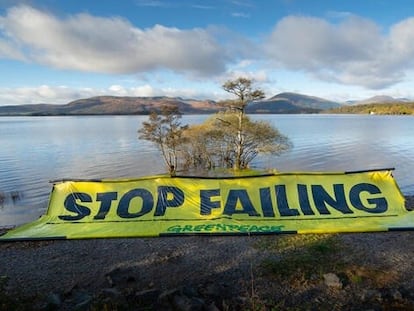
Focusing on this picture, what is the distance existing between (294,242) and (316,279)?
3265 mm

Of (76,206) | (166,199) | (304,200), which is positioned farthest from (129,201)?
(304,200)

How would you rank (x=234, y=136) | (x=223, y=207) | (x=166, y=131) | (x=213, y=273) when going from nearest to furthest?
(x=213, y=273), (x=223, y=207), (x=234, y=136), (x=166, y=131)

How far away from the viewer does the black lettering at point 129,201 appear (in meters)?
16.9

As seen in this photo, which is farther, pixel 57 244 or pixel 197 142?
pixel 197 142

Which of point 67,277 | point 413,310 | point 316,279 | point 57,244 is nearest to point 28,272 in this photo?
point 67,277

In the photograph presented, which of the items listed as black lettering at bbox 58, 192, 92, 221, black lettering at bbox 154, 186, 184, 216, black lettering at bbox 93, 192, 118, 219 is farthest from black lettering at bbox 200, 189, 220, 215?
black lettering at bbox 58, 192, 92, 221

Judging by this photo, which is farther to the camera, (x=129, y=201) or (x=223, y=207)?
(x=129, y=201)

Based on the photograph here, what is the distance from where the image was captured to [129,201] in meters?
17.4

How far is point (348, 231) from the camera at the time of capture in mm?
15188

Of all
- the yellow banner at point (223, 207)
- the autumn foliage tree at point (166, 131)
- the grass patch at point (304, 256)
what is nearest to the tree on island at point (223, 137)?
the autumn foliage tree at point (166, 131)

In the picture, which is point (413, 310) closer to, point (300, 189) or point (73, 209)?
point (300, 189)

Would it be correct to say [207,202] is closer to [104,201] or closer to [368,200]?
[104,201]

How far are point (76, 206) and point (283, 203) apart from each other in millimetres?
10587

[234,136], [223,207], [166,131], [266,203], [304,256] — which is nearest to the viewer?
[304,256]
